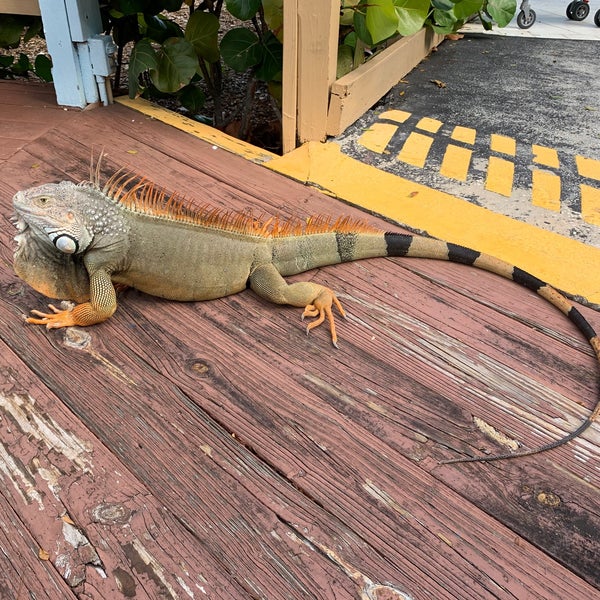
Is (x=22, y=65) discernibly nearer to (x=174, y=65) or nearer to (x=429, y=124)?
(x=174, y=65)

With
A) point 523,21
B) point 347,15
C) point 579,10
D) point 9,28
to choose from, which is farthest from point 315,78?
point 579,10

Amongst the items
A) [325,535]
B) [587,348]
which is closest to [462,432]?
[325,535]

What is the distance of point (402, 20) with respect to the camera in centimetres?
283

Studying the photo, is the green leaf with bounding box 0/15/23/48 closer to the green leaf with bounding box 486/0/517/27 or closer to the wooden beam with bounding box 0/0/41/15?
the wooden beam with bounding box 0/0/41/15

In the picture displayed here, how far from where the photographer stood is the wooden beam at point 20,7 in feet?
9.68

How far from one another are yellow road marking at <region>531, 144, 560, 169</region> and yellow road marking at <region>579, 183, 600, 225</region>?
26 cm

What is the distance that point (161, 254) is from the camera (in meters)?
1.74

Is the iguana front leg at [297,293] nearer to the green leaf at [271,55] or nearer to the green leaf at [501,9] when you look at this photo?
the green leaf at [271,55]

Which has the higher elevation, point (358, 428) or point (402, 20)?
point (402, 20)

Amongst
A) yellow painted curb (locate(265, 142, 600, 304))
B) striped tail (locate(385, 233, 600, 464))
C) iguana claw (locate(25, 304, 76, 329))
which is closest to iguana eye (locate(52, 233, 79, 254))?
iguana claw (locate(25, 304, 76, 329))

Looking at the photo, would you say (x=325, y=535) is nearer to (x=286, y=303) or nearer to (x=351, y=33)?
(x=286, y=303)

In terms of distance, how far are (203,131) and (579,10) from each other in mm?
6172

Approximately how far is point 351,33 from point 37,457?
2968 mm

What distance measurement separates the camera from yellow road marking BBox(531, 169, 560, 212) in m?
2.44
